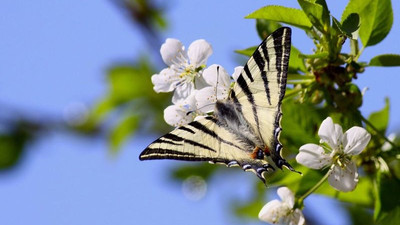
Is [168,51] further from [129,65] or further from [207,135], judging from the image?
[129,65]

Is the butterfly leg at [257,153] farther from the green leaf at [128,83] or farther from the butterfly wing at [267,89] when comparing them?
the green leaf at [128,83]

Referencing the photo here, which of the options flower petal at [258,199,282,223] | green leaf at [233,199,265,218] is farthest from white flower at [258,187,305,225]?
green leaf at [233,199,265,218]

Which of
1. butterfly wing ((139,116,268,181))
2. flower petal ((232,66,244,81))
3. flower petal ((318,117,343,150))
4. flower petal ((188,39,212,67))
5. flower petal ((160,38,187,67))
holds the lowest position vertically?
flower petal ((318,117,343,150))

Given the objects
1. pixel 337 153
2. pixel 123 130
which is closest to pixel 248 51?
pixel 337 153

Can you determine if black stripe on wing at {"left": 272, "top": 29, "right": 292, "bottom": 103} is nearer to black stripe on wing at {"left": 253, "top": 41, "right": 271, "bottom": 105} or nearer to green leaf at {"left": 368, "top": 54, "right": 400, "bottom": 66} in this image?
black stripe on wing at {"left": 253, "top": 41, "right": 271, "bottom": 105}

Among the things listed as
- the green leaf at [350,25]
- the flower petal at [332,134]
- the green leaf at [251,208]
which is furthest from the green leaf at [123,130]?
the green leaf at [350,25]

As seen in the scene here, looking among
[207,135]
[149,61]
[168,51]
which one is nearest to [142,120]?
[149,61]
